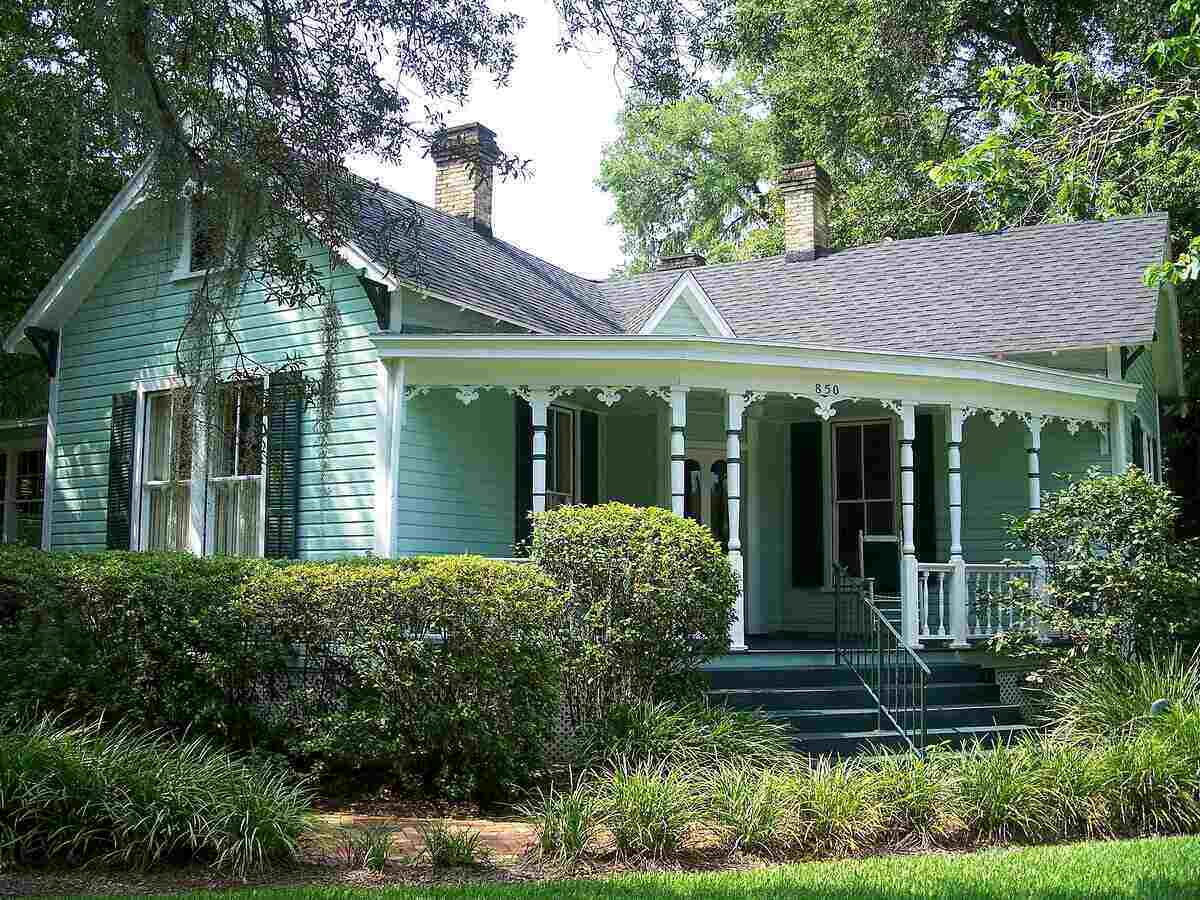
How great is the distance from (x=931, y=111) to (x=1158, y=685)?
16.9 metres

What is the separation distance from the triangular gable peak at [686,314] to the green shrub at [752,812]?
27.0ft

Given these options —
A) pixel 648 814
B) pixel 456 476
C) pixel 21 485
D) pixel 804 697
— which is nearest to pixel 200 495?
pixel 456 476

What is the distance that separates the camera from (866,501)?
14805 mm

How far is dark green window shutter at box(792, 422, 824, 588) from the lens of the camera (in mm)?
14953

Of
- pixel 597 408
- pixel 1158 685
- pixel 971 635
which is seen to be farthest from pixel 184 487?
pixel 1158 685

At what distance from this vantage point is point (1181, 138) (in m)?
14.4

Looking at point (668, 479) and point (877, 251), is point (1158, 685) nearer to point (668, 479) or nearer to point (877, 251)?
point (668, 479)

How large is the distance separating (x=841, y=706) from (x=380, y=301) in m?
6.10

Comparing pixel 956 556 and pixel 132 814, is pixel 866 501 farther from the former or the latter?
pixel 132 814

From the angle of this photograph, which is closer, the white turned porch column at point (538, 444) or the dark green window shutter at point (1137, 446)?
the white turned porch column at point (538, 444)

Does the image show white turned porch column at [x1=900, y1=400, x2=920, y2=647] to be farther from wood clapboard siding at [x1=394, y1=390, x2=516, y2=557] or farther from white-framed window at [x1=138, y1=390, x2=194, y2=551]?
white-framed window at [x1=138, y1=390, x2=194, y2=551]

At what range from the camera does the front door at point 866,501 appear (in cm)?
1459

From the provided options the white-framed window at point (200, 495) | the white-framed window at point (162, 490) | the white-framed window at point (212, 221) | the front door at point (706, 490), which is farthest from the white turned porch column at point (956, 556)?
the white-framed window at point (162, 490)

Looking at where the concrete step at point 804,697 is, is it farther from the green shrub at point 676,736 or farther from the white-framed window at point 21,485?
the white-framed window at point 21,485
